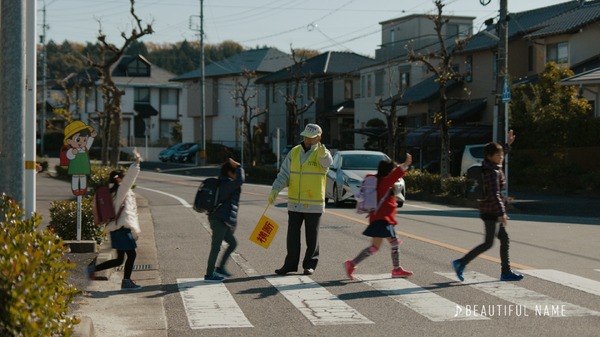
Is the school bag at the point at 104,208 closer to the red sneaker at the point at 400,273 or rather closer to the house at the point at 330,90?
the red sneaker at the point at 400,273

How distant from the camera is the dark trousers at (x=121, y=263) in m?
9.98

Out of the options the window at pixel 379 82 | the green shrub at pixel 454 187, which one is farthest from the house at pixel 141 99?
the green shrub at pixel 454 187

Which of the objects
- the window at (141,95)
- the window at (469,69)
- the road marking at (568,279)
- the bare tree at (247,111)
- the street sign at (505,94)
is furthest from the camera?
the window at (141,95)

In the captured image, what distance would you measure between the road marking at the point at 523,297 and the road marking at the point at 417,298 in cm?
65

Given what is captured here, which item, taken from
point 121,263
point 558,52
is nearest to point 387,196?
point 121,263

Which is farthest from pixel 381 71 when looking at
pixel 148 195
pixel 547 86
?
pixel 148 195

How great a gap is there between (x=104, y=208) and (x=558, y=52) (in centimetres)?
3357

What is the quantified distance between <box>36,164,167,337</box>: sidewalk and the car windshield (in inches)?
438

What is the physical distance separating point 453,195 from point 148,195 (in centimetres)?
1074

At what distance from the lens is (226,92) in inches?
2854

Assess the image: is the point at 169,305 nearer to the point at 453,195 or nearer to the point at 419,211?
the point at 419,211

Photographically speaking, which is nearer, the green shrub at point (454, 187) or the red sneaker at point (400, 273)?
the red sneaker at point (400, 273)

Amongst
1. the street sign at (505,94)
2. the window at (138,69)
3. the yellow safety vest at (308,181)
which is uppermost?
the window at (138,69)

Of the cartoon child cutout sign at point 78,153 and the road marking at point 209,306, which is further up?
the cartoon child cutout sign at point 78,153
